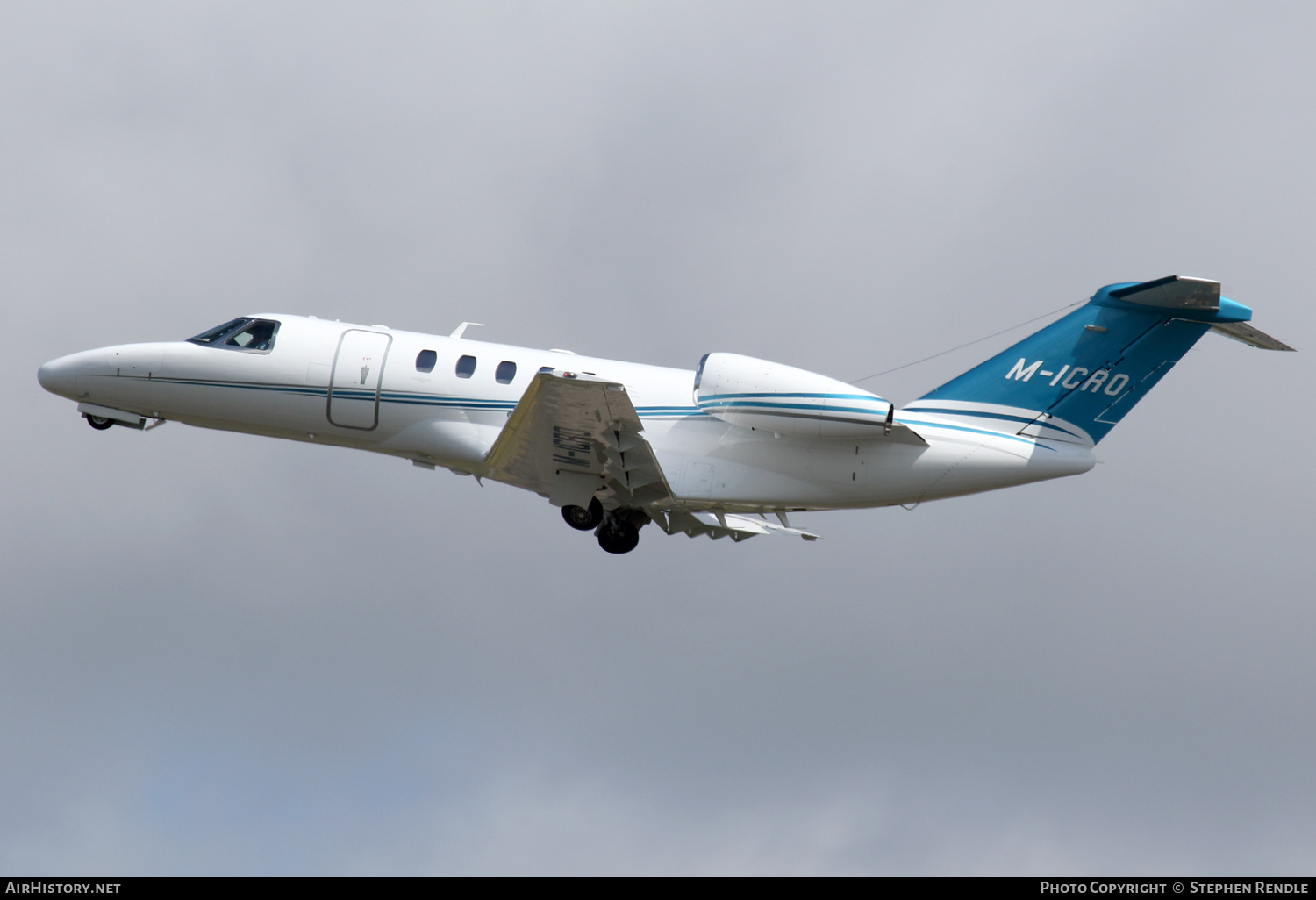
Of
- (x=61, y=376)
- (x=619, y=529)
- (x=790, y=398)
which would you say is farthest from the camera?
(x=61, y=376)

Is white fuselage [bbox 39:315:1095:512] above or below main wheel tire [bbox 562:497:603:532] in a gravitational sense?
above

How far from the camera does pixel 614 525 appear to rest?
19.5 meters

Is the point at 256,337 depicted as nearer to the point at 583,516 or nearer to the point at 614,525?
the point at 583,516

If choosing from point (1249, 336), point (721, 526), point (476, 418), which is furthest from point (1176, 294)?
point (476, 418)

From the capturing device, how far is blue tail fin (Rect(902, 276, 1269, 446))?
706 inches

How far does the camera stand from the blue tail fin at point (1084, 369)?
17.9m

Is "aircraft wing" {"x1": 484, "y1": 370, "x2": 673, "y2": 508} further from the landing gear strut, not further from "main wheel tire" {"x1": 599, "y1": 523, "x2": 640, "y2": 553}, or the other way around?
"main wheel tire" {"x1": 599, "y1": 523, "x2": 640, "y2": 553}

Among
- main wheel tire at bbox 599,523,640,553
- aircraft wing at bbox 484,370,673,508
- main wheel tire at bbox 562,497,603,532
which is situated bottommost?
main wheel tire at bbox 599,523,640,553

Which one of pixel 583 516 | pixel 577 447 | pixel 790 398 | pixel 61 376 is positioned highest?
pixel 61 376

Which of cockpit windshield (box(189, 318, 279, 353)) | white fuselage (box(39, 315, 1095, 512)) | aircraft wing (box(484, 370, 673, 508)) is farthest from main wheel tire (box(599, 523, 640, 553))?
cockpit windshield (box(189, 318, 279, 353))

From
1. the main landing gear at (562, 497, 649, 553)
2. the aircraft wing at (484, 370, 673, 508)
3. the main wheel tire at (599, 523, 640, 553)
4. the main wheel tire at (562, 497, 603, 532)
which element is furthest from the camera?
the main wheel tire at (599, 523, 640, 553)

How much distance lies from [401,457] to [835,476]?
6.28 m

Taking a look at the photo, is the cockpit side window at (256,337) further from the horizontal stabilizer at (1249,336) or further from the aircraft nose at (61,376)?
the horizontal stabilizer at (1249,336)

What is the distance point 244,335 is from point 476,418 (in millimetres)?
3976
